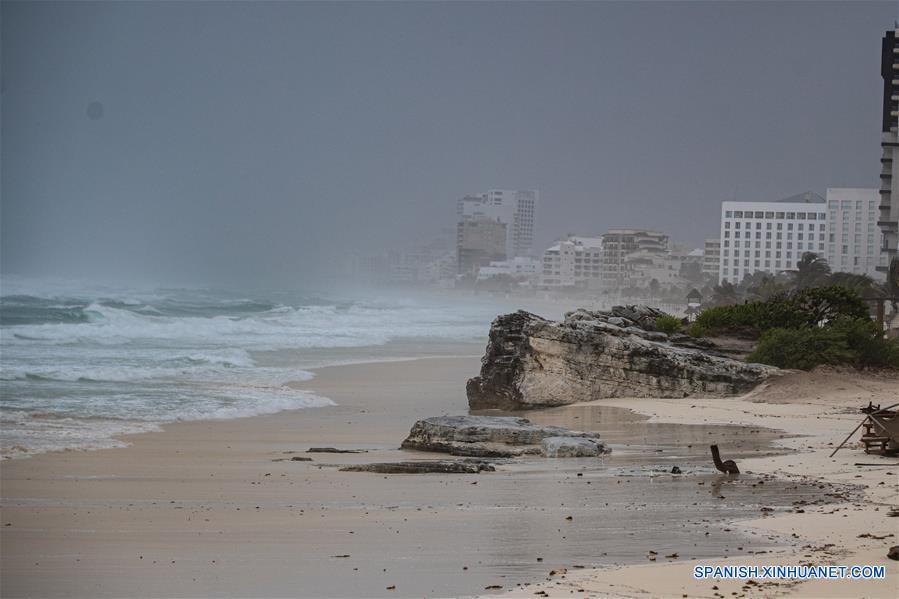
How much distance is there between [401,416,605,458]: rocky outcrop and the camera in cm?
1421

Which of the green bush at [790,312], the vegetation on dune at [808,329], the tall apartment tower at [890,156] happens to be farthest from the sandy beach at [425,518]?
the tall apartment tower at [890,156]

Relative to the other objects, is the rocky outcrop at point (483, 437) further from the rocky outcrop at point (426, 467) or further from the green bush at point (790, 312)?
the green bush at point (790, 312)

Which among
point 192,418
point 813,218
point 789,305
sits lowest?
point 192,418

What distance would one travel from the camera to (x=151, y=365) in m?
28.1

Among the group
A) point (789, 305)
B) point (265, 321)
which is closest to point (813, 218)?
point (265, 321)

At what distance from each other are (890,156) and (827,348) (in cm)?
8277

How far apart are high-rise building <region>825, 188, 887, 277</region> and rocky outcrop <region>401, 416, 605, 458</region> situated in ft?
499

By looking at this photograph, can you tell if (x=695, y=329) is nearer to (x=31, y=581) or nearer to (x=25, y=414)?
(x=25, y=414)

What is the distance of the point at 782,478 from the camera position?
11.6m

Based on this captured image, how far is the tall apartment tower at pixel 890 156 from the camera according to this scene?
309 feet

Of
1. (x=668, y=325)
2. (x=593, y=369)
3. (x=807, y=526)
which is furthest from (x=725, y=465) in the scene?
(x=668, y=325)

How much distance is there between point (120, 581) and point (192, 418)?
11.0 meters

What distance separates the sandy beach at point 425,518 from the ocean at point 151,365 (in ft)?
7.61

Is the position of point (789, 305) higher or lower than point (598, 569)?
higher
